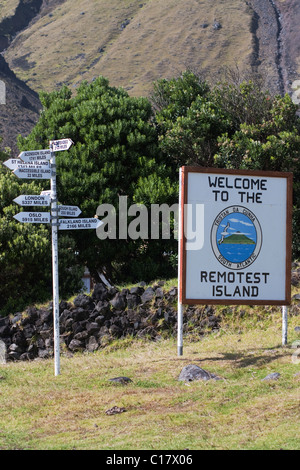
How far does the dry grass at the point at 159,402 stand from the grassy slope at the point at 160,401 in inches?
0.5

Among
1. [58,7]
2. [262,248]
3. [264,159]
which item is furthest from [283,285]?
[58,7]

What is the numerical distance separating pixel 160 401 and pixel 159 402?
50 mm

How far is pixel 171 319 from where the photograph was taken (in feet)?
52.9

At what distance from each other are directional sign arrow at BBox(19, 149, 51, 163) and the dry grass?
13.6 feet

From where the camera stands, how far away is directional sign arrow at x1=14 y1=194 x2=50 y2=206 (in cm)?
1175

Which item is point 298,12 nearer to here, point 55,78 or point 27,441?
point 55,78

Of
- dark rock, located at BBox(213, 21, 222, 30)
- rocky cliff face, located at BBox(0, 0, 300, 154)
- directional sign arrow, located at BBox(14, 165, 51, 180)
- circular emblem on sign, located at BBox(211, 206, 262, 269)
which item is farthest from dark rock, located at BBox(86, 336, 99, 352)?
dark rock, located at BBox(213, 21, 222, 30)

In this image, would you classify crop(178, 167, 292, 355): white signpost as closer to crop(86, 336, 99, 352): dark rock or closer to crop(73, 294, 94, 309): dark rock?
crop(86, 336, 99, 352): dark rock

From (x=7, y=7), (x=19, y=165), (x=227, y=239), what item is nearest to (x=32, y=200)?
(x=19, y=165)

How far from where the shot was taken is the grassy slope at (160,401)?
26.0ft

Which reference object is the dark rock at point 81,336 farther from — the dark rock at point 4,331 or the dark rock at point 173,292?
the dark rock at point 173,292

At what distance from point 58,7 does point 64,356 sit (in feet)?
523

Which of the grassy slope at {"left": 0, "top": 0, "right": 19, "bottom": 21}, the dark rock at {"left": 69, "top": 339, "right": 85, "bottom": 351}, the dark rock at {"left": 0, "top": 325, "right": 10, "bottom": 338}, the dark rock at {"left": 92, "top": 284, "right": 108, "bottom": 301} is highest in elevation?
the grassy slope at {"left": 0, "top": 0, "right": 19, "bottom": 21}

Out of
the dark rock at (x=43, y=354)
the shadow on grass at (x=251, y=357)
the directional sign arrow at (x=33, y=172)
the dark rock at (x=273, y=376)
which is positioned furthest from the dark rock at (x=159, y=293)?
the dark rock at (x=273, y=376)
